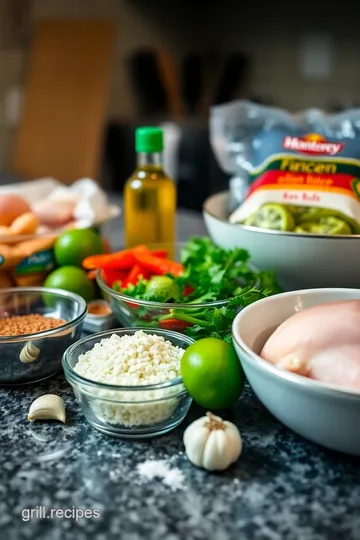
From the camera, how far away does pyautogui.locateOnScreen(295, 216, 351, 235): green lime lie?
84cm

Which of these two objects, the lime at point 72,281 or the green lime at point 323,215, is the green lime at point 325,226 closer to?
the green lime at point 323,215

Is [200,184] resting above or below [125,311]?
below

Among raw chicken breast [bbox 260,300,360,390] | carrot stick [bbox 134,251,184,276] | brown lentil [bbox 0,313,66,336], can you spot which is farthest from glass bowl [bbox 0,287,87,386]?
raw chicken breast [bbox 260,300,360,390]

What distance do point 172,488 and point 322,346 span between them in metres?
0.19

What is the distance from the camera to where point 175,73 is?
11.4ft

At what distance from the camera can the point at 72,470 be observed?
54cm

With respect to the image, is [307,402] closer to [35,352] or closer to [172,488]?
[172,488]

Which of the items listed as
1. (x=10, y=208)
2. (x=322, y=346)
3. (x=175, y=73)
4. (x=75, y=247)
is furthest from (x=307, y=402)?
(x=175, y=73)

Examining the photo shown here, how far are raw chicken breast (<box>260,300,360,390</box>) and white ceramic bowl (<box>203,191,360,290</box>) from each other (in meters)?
0.18

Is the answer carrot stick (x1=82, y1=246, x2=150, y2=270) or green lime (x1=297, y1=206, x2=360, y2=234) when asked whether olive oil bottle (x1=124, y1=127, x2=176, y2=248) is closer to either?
carrot stick (x1=82, y1=246, x2=150, y2=270)

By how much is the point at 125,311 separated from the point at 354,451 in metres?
0.34

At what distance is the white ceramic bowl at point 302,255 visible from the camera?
0.78 meters

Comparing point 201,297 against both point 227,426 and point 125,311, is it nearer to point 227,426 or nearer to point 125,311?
point 125,311

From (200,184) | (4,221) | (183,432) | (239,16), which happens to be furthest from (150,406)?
(239,16)
